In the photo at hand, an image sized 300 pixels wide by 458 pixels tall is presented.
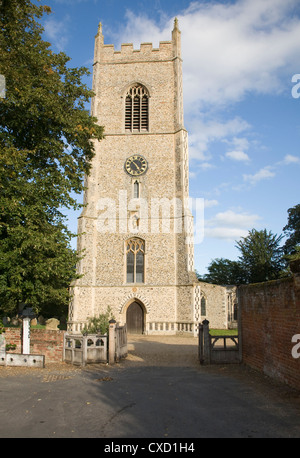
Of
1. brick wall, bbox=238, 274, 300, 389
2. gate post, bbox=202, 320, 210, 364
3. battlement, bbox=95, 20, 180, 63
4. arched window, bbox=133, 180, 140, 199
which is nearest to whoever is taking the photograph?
brick wall, bbox=238, 274, 300, 389

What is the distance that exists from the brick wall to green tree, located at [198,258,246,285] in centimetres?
2868

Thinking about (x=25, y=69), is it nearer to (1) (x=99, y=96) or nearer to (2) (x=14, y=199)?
(2) (x=14, y=199)

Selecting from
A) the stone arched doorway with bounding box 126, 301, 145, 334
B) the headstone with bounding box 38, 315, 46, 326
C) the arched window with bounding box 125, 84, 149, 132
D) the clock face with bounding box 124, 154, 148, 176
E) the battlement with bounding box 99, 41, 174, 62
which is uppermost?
the battlement with bounding box 99, 41, 174, 62

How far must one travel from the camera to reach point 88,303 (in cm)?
2186

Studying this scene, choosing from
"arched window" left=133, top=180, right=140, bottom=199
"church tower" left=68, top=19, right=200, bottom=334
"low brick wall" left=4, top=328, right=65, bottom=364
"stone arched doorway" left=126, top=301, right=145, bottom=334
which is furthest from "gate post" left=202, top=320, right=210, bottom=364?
"arched window" left=133, top=180, right=140, bottom=199

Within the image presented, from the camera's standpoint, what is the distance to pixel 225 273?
44031mm

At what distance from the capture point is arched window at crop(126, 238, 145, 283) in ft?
75.0

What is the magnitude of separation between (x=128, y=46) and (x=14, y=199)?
21.3 meters

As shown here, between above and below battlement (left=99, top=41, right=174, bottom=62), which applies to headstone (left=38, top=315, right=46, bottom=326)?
below

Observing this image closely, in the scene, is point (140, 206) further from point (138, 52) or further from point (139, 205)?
point (138, 52)

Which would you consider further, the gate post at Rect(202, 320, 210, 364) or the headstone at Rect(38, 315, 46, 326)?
the headstone at Rect(38, 315, 46, 326)

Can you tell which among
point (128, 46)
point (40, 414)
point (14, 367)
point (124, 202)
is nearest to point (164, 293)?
point (124, 202)

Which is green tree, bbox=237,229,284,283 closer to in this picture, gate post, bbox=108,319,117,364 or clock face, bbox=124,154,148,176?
clock face, bbox=124,154,148,176

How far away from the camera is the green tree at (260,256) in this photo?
1404 inches
